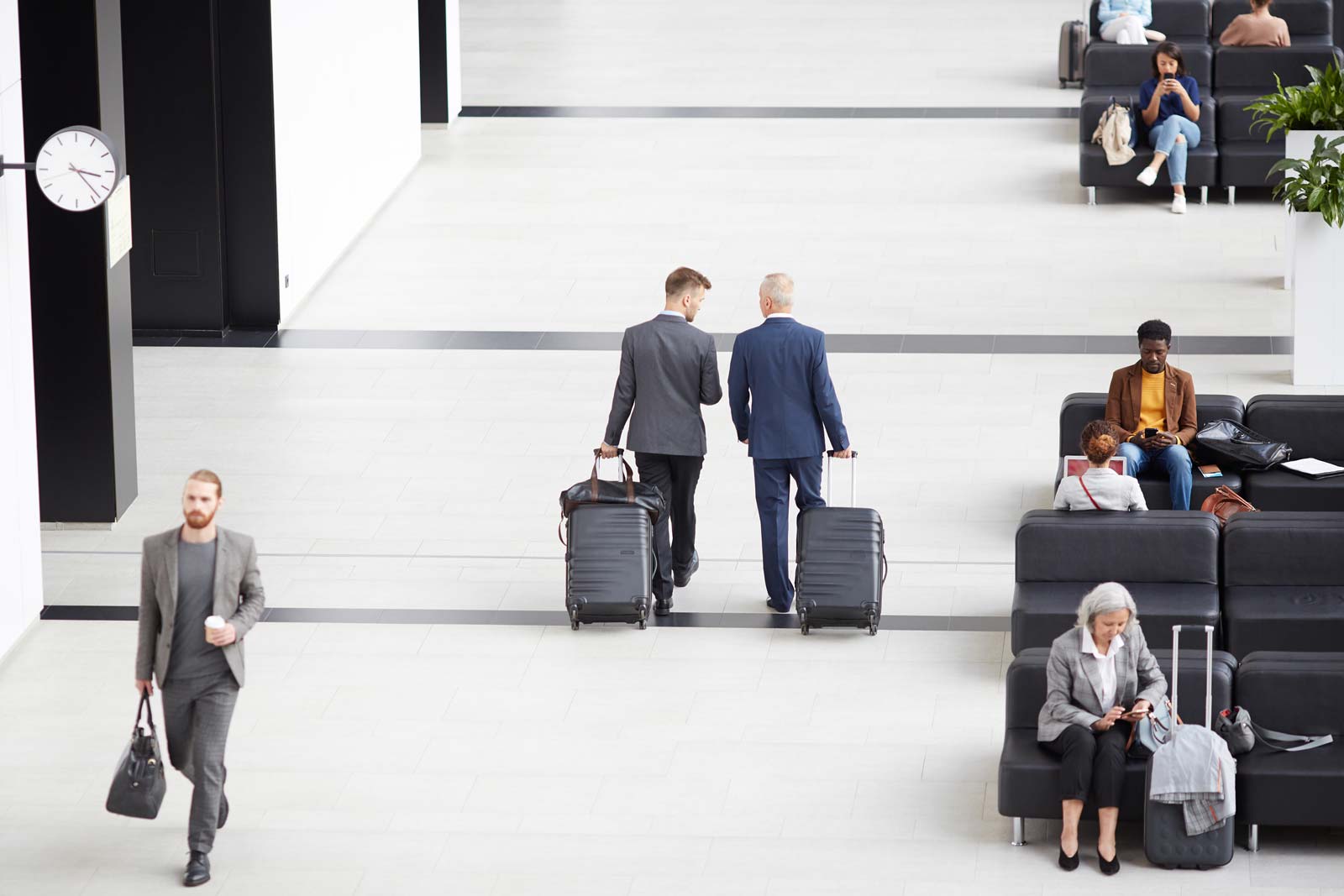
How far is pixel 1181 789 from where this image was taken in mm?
8109

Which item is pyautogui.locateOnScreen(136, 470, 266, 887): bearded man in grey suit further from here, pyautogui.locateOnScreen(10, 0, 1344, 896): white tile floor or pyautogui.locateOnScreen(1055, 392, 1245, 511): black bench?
pyautogui.locateOnScreen(1055, 392, 1245, 511): black bench

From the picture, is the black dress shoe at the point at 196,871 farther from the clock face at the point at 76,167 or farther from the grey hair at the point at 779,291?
the grey hair at the point at 779,291

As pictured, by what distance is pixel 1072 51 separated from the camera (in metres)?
24.3

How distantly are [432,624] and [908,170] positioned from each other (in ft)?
36.7

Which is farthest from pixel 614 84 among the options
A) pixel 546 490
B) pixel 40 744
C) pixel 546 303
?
pixel 40 744

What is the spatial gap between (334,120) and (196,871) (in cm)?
1041

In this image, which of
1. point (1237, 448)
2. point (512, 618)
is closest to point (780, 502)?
point (512, 618)

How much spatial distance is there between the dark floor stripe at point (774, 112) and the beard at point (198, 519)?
16012 millimetres

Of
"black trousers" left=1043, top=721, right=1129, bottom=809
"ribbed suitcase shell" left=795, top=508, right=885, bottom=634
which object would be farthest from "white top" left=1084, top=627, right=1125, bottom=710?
"ribbed suitcase shell" left=795, top=508, right=885, bottom=634

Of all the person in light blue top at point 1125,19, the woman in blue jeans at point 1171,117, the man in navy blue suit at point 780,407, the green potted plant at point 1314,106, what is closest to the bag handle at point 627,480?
the man in navy blue suit at point 780,407

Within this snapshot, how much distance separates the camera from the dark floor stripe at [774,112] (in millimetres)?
23312

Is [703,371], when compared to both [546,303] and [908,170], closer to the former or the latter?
[546,303]

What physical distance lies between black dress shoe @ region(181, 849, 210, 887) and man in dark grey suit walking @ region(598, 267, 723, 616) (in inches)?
127

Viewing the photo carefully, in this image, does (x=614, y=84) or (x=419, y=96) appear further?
(x=614, y=84)
